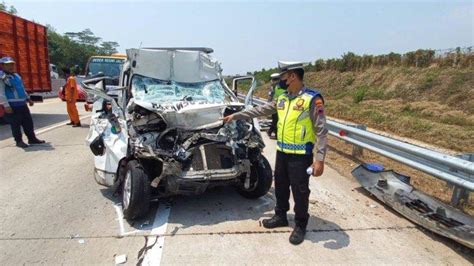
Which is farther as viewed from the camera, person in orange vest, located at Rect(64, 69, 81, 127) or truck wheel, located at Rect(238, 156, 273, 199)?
person in orange vest, located at Rect(64, 69, 81, 127)

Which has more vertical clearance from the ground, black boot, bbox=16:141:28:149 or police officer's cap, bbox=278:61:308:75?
police officer's cap, bbox=278:61:308:75

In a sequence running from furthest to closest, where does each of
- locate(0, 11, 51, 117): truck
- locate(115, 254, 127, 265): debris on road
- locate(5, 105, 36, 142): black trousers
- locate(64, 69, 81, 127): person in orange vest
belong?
locate(0, 11, 51, 117): truck
locate(64, 69, 81, 127): person in orange vest
locate(5, 105, 36, 142): black trousers
locate(115, 254, 127, 265): debris on road

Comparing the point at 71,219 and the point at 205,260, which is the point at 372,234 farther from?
the point at 71,219

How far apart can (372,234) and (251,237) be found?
4.34 feet

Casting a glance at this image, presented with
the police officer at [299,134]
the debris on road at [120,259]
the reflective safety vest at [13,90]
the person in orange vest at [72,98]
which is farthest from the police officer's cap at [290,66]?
the person in orange vest at [72,98]

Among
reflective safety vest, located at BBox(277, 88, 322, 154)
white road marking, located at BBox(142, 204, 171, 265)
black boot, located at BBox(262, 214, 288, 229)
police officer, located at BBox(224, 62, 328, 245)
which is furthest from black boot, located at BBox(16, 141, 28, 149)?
reflective safety vest, located at BBox(277, 88, 322, 154)

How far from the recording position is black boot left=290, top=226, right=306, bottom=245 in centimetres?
388

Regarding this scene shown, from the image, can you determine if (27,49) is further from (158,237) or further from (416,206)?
(416,206)

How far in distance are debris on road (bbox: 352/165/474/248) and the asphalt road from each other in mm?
124

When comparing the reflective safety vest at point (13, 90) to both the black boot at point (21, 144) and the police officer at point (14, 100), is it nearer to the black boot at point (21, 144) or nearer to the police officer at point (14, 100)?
the police officer at point (14, 100)

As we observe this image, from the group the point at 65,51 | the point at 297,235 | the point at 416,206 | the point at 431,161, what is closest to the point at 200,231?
the point at 297,235

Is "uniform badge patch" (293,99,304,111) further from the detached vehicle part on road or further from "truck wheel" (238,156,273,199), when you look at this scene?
"truck wheel" (238,156,273,199)

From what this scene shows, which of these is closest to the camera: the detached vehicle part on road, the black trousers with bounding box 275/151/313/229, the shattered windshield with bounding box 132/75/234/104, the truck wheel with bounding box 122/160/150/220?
the black trousers with bounding box 275/151/313/229

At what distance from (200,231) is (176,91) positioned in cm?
239
